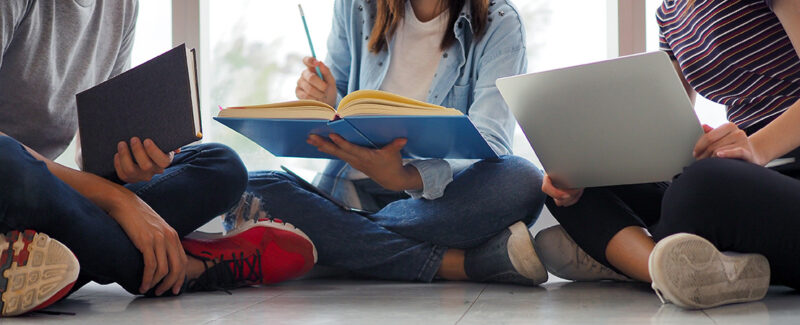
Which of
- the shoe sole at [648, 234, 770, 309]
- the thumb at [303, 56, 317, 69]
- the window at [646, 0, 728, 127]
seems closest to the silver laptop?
the shoe sole at [648, 234, 770, 309]

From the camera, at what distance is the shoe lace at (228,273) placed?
142 cm

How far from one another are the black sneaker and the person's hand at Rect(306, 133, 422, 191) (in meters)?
0.23

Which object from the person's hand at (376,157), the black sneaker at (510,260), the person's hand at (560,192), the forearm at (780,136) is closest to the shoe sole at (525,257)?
the black sneaker at (510,260)

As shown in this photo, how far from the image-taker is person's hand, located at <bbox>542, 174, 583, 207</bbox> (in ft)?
4.57

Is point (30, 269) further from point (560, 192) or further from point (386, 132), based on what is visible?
point (560, 192)

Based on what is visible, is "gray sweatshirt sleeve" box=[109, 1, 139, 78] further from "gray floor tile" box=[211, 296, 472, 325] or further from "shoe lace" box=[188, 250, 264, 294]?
"gray floor tile" box=[211, 296, 472, 325]

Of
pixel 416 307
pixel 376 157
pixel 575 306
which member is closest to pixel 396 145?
pixel 376 157

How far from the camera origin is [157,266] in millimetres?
1275

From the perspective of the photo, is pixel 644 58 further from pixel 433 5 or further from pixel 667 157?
pixel 433 5

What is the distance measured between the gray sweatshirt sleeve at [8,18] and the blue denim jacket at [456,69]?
70cm

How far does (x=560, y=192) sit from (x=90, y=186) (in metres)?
0.80

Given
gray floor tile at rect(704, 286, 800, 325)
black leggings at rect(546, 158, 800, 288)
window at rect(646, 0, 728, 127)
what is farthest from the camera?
window at rect(646, 0, 728, 127)

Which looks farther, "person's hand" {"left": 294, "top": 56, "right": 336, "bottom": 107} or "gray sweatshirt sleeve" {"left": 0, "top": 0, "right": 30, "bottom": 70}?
"person's hand" {"left": 294, "top": 56, "right": 336, "bottom": 107}

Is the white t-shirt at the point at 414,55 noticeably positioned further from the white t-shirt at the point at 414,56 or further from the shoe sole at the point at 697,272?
the shoe sole at the point at 697,272
